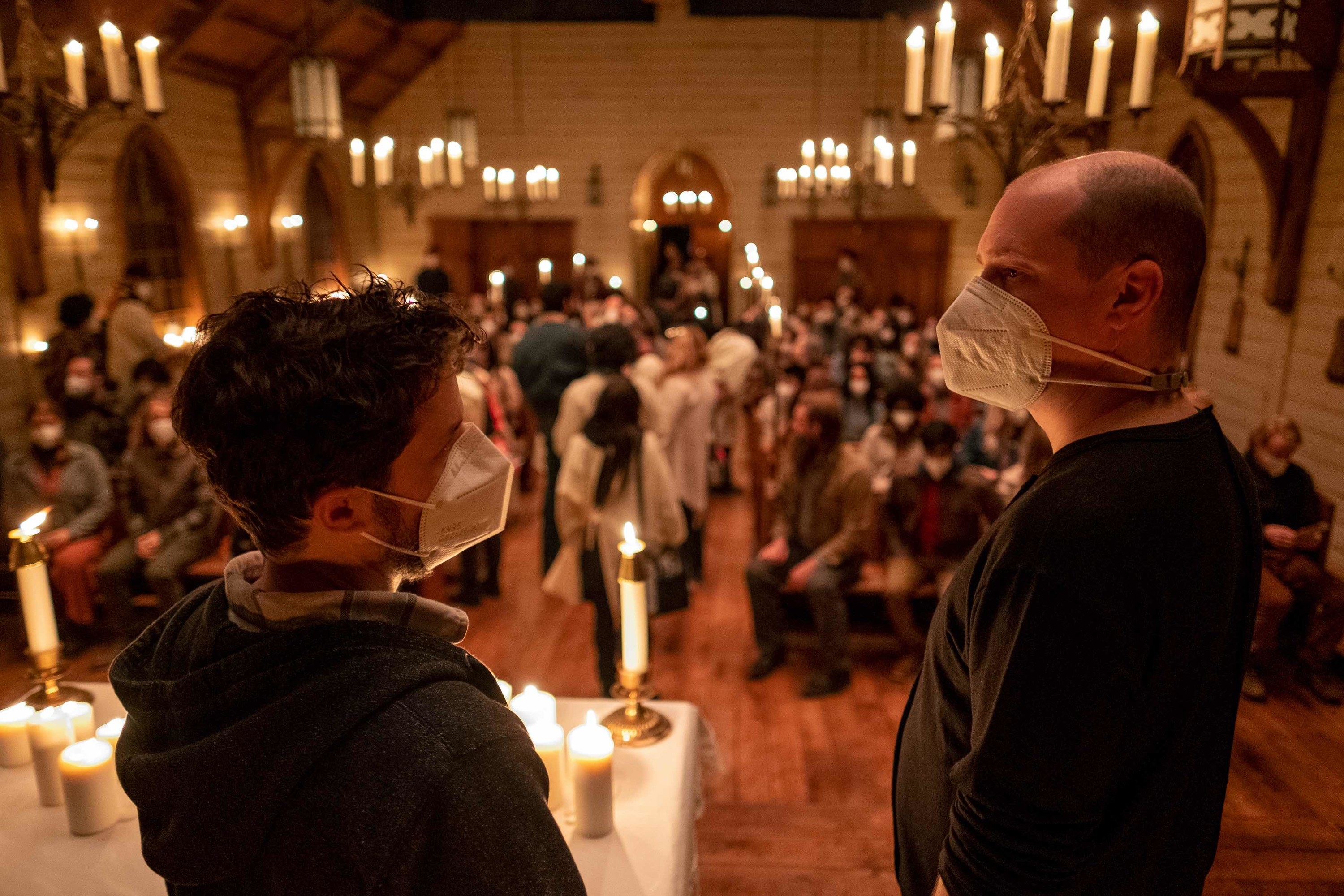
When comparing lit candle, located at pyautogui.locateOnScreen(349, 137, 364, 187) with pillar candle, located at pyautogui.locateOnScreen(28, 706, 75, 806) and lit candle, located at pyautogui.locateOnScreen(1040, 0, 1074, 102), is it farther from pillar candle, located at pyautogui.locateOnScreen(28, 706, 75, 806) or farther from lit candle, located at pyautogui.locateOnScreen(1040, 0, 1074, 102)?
pillar candle, located at pyautogui.locateOnScreen(28, 706, 75, 806)

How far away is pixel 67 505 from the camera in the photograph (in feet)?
13.8

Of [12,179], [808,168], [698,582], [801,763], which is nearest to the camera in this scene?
[801,763]

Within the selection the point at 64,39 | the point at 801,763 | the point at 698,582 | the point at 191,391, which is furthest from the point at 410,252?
the point at 191,391

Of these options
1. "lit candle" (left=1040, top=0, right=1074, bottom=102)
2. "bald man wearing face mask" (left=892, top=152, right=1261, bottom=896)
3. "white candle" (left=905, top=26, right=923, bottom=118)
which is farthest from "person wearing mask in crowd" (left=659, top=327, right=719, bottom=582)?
"bald man wearing face mask" (left=892, top=152, right=1261, bottom=896)

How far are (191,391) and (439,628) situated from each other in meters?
0.35

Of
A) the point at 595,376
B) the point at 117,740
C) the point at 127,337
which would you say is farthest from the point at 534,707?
the point at 127,337

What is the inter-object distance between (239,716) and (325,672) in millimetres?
101

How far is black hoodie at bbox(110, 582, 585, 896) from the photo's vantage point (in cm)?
81

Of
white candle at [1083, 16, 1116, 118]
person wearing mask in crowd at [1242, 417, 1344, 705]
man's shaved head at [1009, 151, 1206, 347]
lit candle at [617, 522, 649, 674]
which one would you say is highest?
white candle at [1083, 16, 1116, 118]

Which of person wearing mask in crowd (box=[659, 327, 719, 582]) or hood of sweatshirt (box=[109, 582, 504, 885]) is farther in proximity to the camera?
person wearing mask in crowd (box=[659, 327, 719, 582])

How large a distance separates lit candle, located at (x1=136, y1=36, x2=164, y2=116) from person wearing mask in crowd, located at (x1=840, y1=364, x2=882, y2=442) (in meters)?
4.23

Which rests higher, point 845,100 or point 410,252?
point 845,100

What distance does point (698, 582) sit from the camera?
17.2 ft

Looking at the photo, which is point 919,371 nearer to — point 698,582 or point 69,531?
point 698,582
